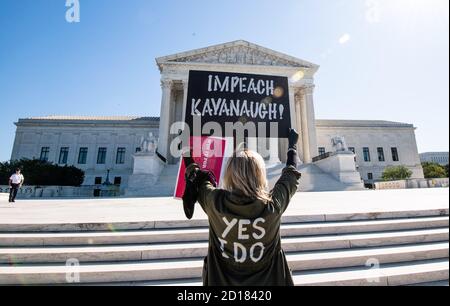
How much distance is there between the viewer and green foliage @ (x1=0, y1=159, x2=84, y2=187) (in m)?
25.1

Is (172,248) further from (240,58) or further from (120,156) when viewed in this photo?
(120,156)

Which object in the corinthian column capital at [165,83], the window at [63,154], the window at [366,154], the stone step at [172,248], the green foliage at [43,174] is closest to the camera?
the stone step at [172,248]

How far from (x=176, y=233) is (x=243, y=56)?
30981 millimetres

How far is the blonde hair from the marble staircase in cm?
230

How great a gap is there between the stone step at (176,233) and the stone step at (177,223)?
120 mm

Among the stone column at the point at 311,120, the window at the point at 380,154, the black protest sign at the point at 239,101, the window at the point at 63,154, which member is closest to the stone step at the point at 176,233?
the black protest sign at the point at 239,101

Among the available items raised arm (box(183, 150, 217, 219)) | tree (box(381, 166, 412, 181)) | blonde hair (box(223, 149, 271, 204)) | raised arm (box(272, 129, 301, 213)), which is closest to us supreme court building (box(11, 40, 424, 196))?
tree (box(381, 166, 412, 181))

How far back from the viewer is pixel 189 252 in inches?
150

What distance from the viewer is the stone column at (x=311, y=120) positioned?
2979 centimetres

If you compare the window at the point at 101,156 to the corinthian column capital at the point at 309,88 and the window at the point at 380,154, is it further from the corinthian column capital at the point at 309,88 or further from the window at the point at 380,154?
the window at the point at 380,154

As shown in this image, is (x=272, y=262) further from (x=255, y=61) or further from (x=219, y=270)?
(x=255, y=61)

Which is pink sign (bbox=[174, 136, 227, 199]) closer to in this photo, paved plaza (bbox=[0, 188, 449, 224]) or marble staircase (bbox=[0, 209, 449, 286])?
marble staircase (bbox=[0, 209, 449, 286])

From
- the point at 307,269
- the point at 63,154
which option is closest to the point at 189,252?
the point at 307,269
